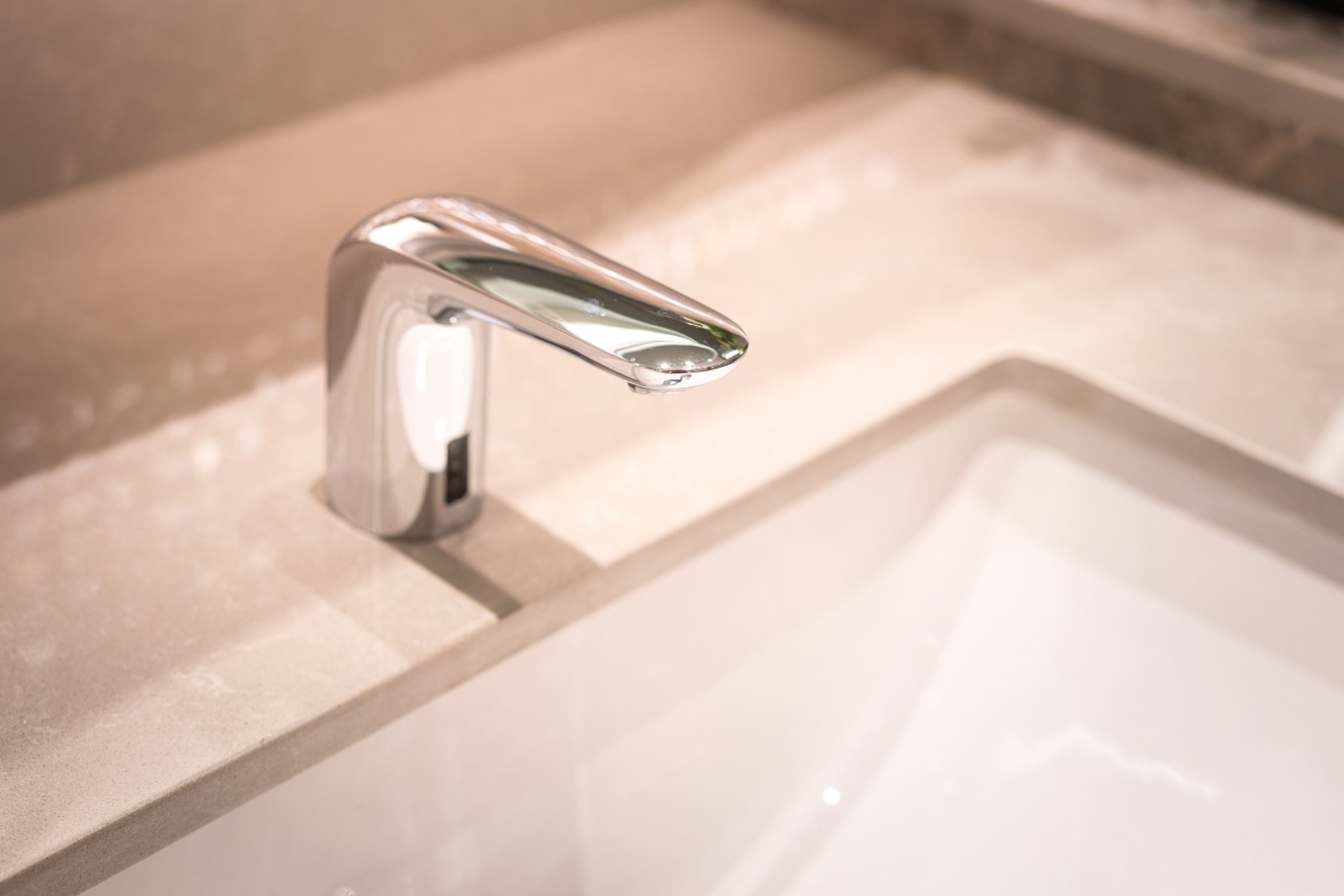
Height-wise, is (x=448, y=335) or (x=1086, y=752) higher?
(x=448, y=335)

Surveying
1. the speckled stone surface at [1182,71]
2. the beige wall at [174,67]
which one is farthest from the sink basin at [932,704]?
the beige wall at [174,67]

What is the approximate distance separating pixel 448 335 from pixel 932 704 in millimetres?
280

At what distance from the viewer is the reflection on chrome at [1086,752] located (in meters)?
0.54

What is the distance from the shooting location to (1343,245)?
2.48ft

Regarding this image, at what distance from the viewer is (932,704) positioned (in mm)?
579

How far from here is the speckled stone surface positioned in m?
0.76

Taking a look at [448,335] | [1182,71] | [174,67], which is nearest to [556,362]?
[448,335]

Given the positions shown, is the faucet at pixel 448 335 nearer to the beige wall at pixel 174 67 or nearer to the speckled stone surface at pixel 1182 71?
the beige wall at pixel 174 67

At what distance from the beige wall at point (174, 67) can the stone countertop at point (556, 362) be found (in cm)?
2

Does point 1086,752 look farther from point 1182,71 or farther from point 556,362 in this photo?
point 1182,71

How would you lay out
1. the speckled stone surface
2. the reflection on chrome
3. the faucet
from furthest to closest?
the speckled stone surface < the reflection on chrome < the faucet

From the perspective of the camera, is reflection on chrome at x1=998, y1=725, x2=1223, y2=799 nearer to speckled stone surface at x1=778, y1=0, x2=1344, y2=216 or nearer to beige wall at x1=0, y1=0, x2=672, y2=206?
speckled stone surface at x1=778, y1=0, x2=1344, y2=216

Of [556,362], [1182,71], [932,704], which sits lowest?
[932,704]

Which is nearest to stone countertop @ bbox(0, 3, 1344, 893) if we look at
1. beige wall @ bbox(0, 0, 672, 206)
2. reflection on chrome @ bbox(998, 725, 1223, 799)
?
beige wall @ bbox(0, 0, 672, 206)
